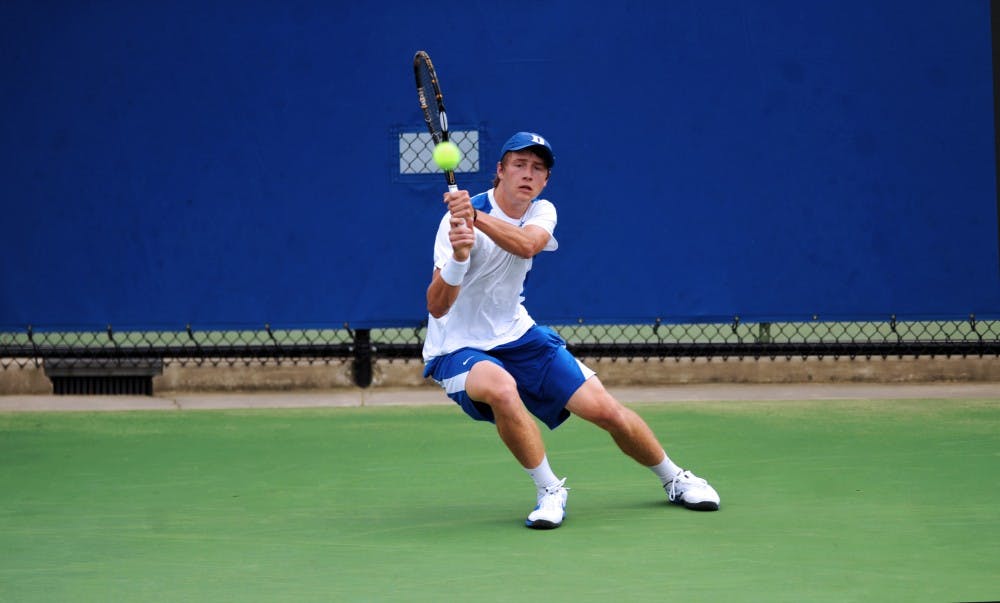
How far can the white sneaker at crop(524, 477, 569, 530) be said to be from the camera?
14.7ft

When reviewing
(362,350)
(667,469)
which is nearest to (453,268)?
(667,469)

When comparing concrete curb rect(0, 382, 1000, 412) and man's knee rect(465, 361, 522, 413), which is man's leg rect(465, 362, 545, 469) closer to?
man's knee rect(465, 361, 522, 413)

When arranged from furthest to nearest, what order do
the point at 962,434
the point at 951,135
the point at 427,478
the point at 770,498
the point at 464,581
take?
the point at 951,135 → the point at 962,434 → the point at 427,478 → the point at 770,498 → the point at 464,581

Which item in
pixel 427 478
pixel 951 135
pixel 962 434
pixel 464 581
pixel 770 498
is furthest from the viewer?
pixel 951 135

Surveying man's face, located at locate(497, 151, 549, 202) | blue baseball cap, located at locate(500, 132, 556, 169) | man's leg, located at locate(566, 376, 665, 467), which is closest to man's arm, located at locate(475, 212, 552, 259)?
man's face, located at locate(497, 151, 549, 202)

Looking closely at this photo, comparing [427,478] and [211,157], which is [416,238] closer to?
[211,157]

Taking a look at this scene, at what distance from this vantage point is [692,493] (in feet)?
15.5

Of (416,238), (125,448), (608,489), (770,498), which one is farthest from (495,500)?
(416,238)

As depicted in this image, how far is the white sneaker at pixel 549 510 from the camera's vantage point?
447cm

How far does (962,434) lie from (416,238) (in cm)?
→ 285

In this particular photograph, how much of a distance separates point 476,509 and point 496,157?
2789 mm

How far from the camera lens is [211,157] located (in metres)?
7.42

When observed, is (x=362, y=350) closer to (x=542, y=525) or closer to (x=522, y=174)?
(x=522, y=174)

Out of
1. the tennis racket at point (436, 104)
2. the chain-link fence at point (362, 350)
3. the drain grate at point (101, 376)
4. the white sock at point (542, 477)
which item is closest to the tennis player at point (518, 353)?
the white sock at point (542, 477)
